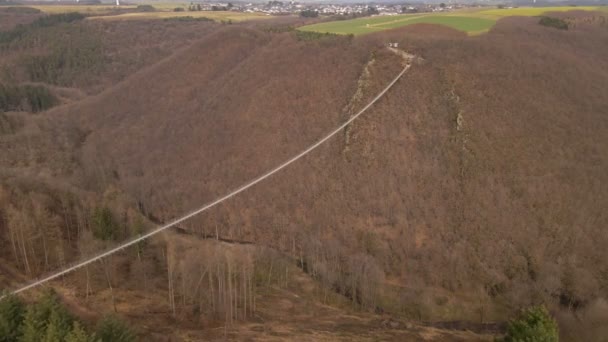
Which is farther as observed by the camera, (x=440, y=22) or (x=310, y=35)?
(x=440, y=22)

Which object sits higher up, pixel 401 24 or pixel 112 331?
pixel 401 24

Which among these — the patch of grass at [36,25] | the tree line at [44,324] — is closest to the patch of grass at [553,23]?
the tree line at [44,324]

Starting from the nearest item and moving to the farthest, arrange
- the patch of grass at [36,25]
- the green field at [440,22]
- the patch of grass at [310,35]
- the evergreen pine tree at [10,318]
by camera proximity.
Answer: the evergreen pine tree at [10,318], the patch of grass at [310,35], the green field at [440,22], the patch of grass at [36,25]

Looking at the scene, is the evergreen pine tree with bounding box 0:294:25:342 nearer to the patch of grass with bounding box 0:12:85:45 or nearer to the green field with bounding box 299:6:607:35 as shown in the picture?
the green field with bounding box 299:6:607:35

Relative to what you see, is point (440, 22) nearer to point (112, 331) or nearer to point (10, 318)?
point (112, 331)

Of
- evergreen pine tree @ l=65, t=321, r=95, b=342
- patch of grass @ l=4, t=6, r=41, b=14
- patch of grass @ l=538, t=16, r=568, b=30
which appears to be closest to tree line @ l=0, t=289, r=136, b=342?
evergreen pine tree @ l=65, t=321, r=95, b=342

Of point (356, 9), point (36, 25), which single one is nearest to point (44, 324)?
point (356, 9)

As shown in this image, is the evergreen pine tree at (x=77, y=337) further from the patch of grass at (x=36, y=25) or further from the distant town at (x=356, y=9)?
the patch of grass at (x=36, y=25)

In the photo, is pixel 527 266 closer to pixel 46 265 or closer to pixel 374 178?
pixel 374 178

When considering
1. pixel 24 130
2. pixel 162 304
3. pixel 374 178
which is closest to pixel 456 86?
pixel 374 178
